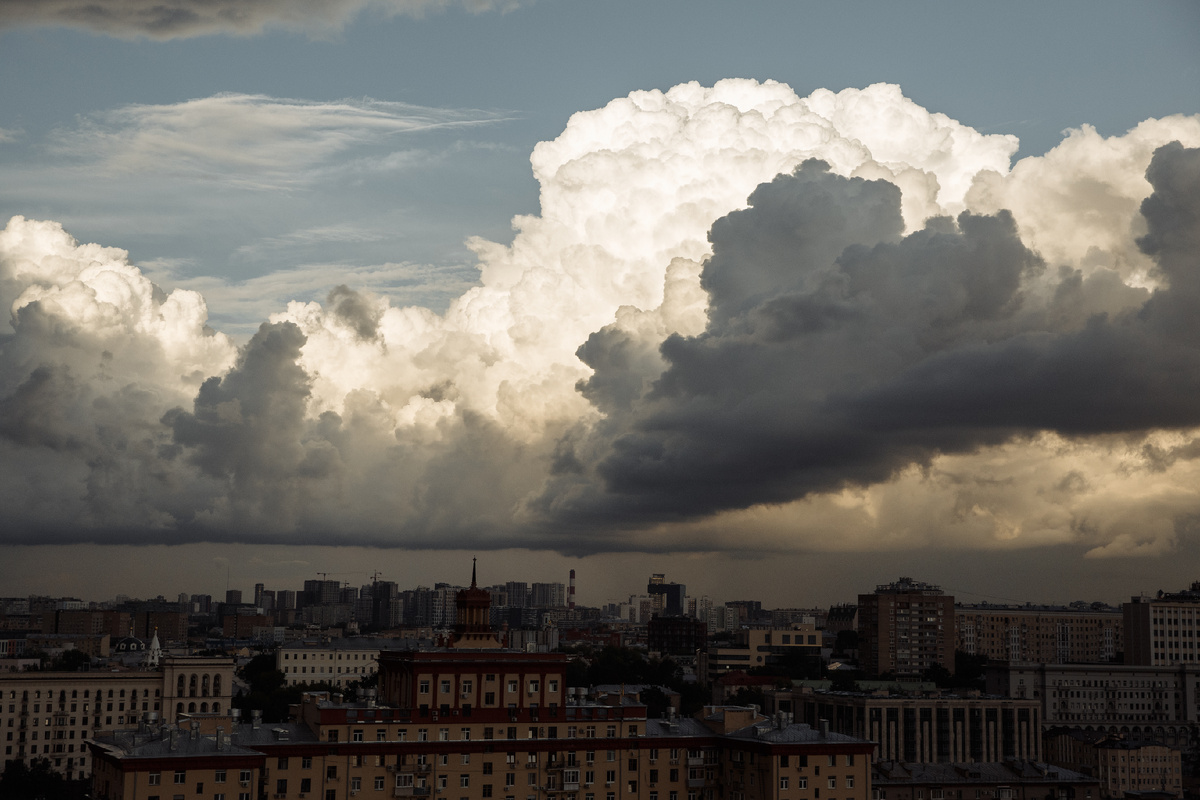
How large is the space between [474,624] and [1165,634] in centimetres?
14346

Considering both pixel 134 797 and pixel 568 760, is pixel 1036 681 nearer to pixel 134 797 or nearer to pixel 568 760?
pixel 568 760

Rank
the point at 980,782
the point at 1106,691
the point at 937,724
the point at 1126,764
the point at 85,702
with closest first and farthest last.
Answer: the point at 980,782, the point at 85,702, the point at 1126,764, the point at 937,724, the point at 1106,691

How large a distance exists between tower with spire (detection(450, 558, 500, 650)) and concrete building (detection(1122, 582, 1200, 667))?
13793 centimetres

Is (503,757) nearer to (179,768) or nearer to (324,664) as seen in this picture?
(179,768)

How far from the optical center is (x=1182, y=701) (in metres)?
178

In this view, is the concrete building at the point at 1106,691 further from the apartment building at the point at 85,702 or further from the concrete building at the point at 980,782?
the apartment building at the point at 85,702

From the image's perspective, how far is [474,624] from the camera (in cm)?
8050

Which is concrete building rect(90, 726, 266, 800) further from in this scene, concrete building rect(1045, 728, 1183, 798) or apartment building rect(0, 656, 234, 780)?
concrete building rect(1045, 728, 1183, 798)

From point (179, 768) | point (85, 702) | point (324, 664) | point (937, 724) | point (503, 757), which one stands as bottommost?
point (937, 724)

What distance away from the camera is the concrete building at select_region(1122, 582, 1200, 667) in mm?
192250

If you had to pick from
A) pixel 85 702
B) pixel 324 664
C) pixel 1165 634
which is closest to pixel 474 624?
pixel 85 702

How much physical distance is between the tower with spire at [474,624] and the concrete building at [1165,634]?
453 feet

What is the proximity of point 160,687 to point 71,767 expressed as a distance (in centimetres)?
1050

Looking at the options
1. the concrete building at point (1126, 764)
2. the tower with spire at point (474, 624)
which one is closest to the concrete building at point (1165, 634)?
the concrete building at point (1126, 764)
